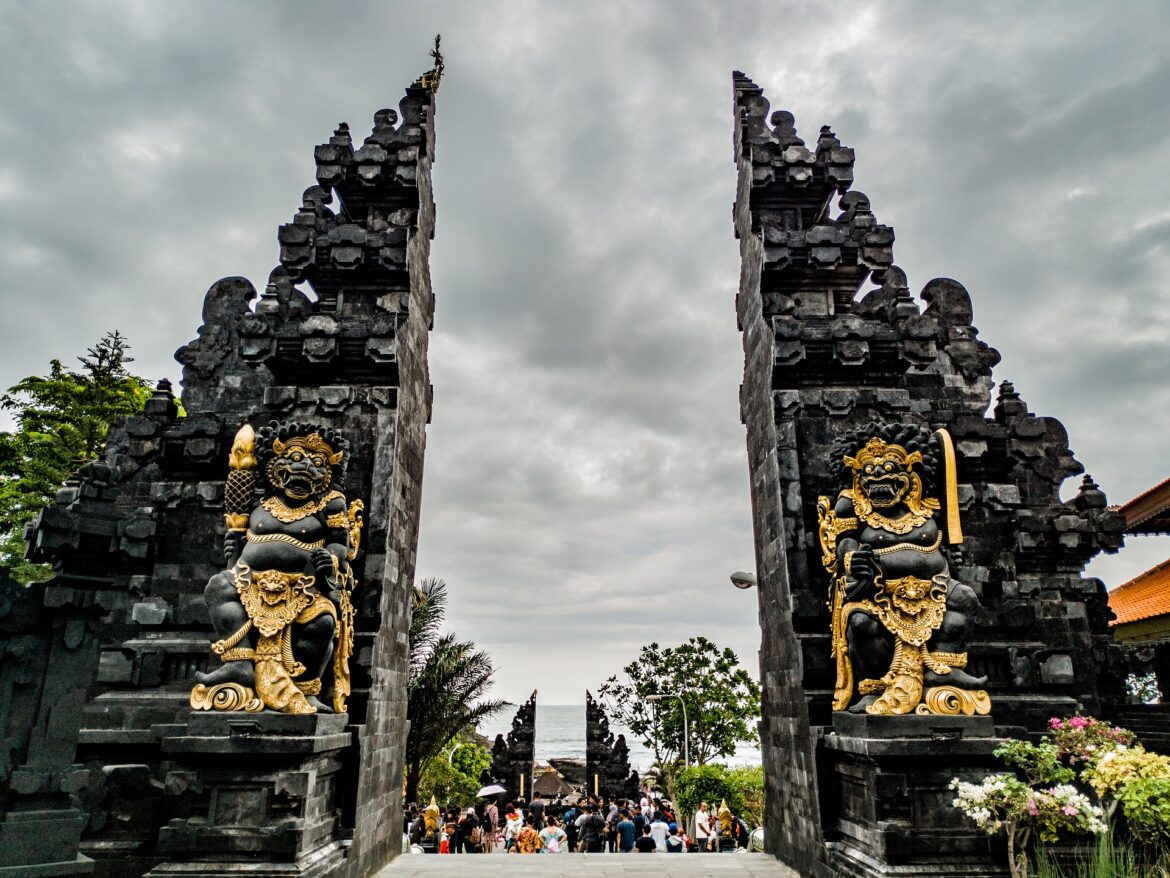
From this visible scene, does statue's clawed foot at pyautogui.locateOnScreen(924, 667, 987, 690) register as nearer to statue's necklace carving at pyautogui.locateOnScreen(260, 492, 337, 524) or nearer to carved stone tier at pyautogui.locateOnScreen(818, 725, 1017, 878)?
carved stone tier at pyautogui.locateOnScreen(818, 725, 1017, 878)

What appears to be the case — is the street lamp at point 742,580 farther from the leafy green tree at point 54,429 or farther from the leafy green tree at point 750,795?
the leafy green tree at point 54,429

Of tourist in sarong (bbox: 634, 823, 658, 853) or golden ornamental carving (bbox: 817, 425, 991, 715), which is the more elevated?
golden ornamental carving (bbox: 817, 425, 991, 715)

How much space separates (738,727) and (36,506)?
2632cm

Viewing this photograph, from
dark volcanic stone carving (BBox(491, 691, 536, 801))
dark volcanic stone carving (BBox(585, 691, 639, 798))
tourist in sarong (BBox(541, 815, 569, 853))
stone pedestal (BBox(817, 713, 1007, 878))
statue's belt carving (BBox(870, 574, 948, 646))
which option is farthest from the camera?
dark volcanic stone carving (BBox(491, 691, 536, 801))

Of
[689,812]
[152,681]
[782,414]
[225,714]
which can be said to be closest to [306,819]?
[225,714]

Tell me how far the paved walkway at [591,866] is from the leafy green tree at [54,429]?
14336mm

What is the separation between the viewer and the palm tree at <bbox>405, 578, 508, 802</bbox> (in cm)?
1941

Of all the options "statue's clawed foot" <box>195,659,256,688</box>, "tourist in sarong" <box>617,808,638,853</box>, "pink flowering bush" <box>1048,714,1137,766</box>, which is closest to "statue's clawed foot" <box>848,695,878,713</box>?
"pink flowering bush" <box>1048,714,1137,766</box>

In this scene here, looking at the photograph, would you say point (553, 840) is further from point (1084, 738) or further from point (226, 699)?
point (1084, 738)

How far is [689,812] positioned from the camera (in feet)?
70.7

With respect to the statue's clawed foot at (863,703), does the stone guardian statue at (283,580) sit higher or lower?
higher

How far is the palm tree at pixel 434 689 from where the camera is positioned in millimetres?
19406

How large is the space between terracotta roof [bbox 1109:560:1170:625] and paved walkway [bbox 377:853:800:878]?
41.4 ft

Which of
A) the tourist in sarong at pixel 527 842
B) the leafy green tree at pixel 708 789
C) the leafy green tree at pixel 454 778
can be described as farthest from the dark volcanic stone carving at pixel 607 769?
the leafy green tree at pixel 454 778
